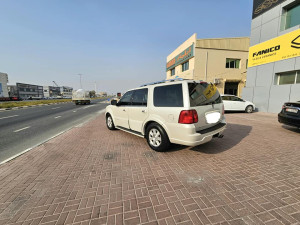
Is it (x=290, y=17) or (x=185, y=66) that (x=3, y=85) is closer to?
(x=185, y=66)

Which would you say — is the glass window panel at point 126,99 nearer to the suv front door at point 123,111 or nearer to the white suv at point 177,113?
the suv front door at point 123,111

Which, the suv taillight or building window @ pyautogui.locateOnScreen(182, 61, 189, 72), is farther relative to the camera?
building window @ pyautogui.locateOnScreen(182, 61, 189, 72)

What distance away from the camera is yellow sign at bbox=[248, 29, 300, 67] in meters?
9.22

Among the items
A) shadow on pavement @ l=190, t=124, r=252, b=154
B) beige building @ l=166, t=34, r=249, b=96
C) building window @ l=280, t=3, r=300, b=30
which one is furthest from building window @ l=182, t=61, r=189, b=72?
shadow on pavement @ l=190, t=124, r=252, b=154

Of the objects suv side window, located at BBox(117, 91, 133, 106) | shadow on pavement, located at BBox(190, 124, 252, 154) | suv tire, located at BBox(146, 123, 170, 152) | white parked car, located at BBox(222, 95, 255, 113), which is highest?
suv side window, located at BBox(117, 91, 133, 106)

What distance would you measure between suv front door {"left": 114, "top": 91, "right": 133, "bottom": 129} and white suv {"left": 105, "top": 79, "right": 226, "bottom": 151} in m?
0.44

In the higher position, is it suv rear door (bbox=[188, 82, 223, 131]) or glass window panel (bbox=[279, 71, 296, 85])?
glass window panel (bbox=[279, 71, 296, 85])

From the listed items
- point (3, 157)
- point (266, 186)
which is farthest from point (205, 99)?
point (3, 157)

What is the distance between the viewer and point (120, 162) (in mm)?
3244

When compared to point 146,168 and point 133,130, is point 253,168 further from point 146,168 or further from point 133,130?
point 133,130

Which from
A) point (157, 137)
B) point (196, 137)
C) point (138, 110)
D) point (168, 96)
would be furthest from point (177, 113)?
point (138, 110)

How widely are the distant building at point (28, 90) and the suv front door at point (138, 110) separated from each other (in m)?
107

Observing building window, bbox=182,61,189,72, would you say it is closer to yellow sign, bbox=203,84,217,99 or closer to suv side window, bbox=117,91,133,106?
suv side window, bbox=117,91,133,106

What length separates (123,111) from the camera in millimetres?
4957
